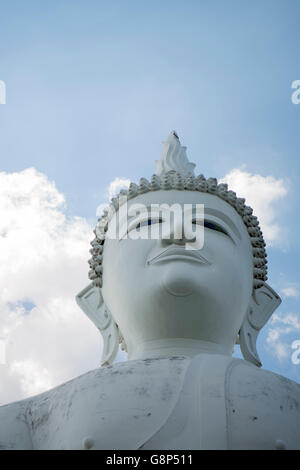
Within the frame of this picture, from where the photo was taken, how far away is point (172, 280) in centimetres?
545

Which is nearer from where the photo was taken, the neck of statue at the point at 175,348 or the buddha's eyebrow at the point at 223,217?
the neck of statue at the point at 175,348

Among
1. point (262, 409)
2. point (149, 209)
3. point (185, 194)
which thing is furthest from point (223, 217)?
point (262, 409)

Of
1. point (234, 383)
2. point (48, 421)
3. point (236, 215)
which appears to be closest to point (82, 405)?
point (48, 421)

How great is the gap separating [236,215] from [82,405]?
333cm

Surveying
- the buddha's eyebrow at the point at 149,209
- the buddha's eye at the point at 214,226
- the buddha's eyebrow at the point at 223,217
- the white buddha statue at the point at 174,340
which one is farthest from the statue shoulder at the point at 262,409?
the buddha's eyebrow at the point at 149,209

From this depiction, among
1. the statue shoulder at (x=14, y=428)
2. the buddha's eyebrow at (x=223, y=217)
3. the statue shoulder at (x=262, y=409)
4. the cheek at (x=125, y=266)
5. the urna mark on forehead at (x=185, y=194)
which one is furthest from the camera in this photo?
the urna mark on forehead at (x=185, y=194)

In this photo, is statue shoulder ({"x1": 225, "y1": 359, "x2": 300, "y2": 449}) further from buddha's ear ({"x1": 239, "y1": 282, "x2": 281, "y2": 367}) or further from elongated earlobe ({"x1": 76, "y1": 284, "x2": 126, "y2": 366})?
elongated earlobe ({"x1": 76, "y1": 284, "x2": 126, "y2": 366})

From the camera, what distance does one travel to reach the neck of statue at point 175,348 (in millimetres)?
5488

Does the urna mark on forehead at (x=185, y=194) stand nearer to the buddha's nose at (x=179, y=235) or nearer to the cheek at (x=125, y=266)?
the cheek at (x=125, y=266)

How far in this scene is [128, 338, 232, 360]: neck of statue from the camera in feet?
18.0

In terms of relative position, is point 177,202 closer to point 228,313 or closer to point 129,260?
point 129,260

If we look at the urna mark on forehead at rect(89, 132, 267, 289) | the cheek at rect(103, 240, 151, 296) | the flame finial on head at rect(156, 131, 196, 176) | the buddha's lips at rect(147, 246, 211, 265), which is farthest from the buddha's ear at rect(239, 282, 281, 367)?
the flame finial on head at rect(156, 131, 196, 176)

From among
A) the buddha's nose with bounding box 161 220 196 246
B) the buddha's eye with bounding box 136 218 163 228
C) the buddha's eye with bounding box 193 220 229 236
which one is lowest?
the buddha's nose with bounding box 161 220 196 246

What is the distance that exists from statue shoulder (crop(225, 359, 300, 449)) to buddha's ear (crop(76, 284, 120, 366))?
208 cm
